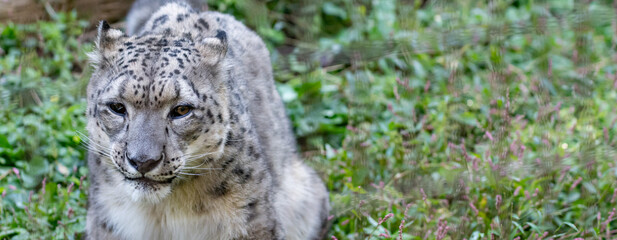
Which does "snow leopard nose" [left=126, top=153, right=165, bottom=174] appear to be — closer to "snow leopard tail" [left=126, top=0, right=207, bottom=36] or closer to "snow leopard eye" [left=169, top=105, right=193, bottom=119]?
"snow leopard eye" [left=169, top=105, right=193, bottom=119]

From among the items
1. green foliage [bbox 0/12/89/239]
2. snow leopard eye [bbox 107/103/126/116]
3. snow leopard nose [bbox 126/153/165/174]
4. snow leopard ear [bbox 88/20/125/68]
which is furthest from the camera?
green foliage [bbox 0/12/89/239]

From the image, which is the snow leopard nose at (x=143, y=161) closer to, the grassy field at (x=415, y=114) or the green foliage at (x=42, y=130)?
the grassy field at (x=415, y=114)

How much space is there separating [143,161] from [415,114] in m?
2.43

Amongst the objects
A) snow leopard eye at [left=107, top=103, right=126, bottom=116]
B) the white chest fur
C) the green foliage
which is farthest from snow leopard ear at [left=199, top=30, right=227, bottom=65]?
the green foliage

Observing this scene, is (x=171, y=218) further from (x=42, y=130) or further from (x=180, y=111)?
(x=42, y=130)

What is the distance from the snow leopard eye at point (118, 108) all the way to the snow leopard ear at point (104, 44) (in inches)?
10.6

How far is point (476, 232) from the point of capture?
11.9 feet

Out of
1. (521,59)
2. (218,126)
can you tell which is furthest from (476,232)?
(521,59)

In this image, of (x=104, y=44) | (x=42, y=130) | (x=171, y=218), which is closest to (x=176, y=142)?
(x=171, y=218)

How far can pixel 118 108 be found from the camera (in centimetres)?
286

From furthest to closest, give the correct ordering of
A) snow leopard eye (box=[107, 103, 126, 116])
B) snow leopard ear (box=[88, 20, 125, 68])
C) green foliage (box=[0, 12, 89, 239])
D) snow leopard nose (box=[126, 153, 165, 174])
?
green foliage (box=[0, 12, 89, 239])
snow leopard ear (box=[88, 20, 125, 68])
snow leopard eye (box=[107, 103, 126, 116])
snow leopard nose (box=[126, 153, 165, 174])

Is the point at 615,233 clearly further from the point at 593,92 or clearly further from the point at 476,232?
the point at 593,92

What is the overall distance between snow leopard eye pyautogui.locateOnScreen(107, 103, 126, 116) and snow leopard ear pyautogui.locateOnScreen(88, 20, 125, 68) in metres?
0.27

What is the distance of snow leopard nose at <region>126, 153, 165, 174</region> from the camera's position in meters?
2.71
